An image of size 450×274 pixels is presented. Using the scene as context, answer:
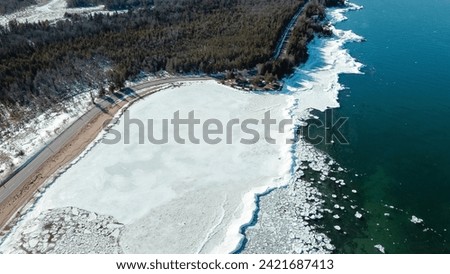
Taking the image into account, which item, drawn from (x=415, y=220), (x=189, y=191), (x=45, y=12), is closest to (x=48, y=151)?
(x=189, y=191)

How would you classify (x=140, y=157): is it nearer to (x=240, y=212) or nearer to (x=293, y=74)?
(x=240, y=212)

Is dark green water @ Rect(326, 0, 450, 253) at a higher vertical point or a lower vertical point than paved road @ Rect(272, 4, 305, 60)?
lower

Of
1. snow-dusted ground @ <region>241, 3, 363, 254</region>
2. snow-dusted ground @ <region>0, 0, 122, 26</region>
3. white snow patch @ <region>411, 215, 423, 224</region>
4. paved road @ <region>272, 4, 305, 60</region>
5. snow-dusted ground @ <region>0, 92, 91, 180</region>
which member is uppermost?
snow-dusted ground @ <region>0, 0, 122, 26</region>

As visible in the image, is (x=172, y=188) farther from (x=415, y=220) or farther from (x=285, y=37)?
(x=285, y=37)

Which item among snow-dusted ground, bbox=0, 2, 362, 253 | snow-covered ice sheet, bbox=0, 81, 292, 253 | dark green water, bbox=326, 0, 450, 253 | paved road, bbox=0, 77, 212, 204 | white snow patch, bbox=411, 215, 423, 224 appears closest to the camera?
snow-dusted ground, bbox=0, 2, 362, 253

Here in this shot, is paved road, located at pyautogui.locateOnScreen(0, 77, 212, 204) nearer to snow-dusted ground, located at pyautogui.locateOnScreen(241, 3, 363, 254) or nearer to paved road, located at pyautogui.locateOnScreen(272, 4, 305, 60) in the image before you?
snow-dusted ground, located at pyautogui.locateOnScreen(241, 3, 363, 254)

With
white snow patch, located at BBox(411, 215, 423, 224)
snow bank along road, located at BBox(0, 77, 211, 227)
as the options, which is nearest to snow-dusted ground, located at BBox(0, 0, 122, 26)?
snow bank along road, located at BBox(0, 77, 211, 227)

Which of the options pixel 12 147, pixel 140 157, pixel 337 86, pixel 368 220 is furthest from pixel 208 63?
pixel 368 220
